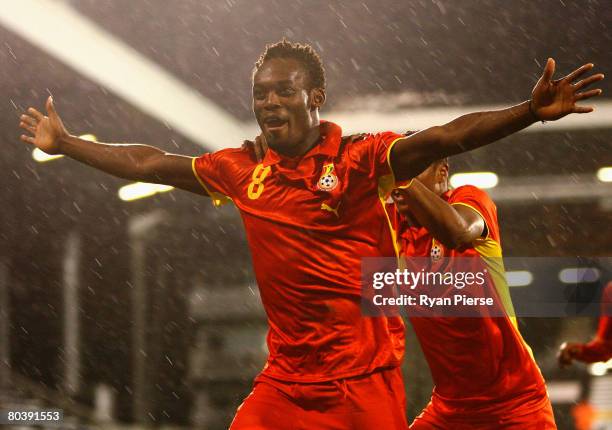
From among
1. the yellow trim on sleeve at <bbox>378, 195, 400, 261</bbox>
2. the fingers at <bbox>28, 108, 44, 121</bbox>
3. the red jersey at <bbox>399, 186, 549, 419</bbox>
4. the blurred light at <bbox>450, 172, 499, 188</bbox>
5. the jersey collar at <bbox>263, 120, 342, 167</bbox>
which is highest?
the blurred light at <bbox>450, 172, 499, 188</bbox>

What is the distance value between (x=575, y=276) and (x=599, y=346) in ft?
0.81

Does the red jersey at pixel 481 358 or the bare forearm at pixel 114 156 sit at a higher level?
the bare forearm at pixel 114 156

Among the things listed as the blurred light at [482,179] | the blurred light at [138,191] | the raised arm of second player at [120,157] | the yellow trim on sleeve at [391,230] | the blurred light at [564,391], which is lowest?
the blurred light at [564,391]

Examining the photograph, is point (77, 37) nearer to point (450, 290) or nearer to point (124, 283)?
point (124, 283)

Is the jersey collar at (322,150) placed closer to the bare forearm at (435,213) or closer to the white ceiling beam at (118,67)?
the bare forearm at (435,213)

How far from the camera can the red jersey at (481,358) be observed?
1.84m

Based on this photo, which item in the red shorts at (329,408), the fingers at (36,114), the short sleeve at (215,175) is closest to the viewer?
the red shorts at (329,408)

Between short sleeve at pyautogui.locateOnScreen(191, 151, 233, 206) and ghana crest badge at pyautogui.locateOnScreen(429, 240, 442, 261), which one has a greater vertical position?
short sleeve at pyautogui.locateOnScreen(191, 151, 233, 206)

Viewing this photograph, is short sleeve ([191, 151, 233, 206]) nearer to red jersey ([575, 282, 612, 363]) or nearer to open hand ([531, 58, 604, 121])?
open hand ([531, 58, 604, 121])

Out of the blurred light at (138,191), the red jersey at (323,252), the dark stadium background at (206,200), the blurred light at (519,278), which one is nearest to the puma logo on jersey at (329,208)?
the red jersey at (323,252)

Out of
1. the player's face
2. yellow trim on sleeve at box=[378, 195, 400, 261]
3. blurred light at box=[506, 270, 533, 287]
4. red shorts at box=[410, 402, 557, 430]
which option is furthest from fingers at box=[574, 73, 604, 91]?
blurred light at box=[506, 270, 533, 287]

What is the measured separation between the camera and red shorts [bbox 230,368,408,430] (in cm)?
163

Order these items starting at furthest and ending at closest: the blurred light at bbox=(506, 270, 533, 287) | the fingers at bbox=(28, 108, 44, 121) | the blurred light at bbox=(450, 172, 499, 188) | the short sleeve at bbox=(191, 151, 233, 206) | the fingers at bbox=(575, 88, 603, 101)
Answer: the blurred light at bbox=(450, 172, 499, 188) < the blurred light at bbox=(506, 270, 533, 287) < the fingers at bbox=(28, 108, 44, 121) < the short sleeve at bbox=(191, 151, 233, 206) < the fingers at bbox=(575, 88, 603, 101)

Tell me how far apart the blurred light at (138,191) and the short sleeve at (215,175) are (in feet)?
4.82
